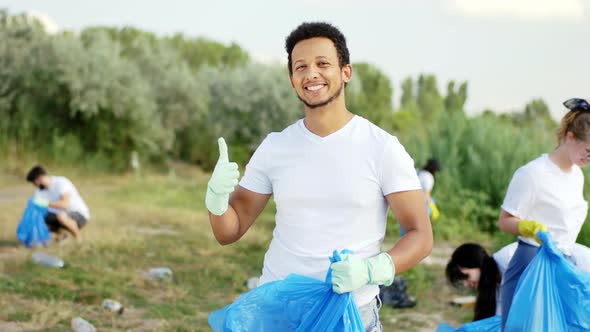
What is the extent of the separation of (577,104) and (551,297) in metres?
0.86

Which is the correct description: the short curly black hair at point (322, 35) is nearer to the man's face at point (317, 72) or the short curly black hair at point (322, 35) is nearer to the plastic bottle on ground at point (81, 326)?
the man's face at point (317, 72)

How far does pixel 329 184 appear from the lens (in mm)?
1954

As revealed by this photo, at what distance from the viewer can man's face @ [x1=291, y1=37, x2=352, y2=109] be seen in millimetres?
2020

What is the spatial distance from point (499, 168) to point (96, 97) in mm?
10574

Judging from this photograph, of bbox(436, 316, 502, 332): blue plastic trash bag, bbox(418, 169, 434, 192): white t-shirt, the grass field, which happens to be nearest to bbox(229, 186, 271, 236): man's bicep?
bbox(436, 316, 502, 332): blue plastic trash bag

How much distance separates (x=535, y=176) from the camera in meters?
2.88

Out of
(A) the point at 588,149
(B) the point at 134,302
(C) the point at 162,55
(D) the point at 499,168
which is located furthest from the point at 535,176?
(C) the point at 162,55

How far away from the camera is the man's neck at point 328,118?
6.68ft

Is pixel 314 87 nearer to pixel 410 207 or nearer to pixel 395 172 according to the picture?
pixel 395 172

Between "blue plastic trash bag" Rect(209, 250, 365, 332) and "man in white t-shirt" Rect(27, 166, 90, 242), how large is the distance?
222 inches

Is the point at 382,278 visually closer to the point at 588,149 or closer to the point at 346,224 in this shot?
the point at 346,224

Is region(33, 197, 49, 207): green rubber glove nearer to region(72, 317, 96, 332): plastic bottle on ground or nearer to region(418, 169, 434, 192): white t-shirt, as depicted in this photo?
region(72, 317, 96, 332): plastic bottle on ground

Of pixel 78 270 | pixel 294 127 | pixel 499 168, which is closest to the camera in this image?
pixel 294 127

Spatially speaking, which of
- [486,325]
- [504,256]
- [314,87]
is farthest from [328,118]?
[504,256]
